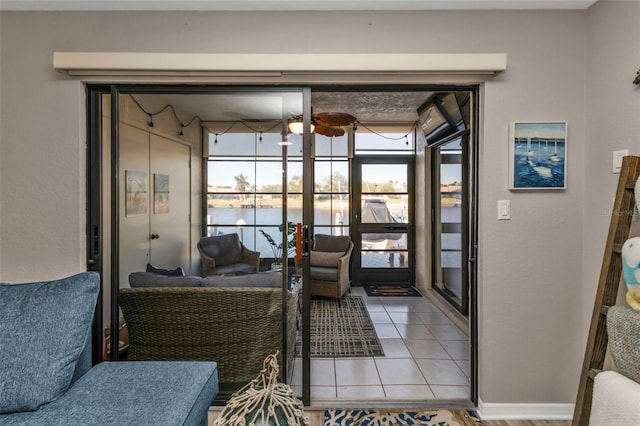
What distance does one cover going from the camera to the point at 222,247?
8.02 feet

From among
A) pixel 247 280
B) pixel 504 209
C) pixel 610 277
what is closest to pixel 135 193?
pixel 247 280

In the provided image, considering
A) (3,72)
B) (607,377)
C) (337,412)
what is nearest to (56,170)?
(3,72)

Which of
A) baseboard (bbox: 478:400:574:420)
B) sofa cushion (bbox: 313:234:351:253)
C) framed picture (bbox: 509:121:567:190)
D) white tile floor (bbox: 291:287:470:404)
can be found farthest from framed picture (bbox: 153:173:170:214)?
sofa cushion (bbox: 313:234:351:253)

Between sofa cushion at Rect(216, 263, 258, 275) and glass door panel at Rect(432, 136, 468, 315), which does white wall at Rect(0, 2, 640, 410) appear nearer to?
sofa cushion at Rect(216, 263, 258, 275)

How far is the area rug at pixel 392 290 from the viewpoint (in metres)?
5.23

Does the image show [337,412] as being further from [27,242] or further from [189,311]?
[27,242]

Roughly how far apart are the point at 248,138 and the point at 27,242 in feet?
4.90

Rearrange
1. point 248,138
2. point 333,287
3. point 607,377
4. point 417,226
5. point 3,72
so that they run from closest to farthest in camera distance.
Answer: point 607,377 → point 3,72 → point 248,138 → point 333,287 → point 417,226

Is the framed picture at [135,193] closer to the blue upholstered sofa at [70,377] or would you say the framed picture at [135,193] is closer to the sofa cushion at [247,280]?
the sofa cushion at [247,280]

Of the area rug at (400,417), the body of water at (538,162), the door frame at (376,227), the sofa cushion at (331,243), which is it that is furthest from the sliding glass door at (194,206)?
the door frame at (376,227)

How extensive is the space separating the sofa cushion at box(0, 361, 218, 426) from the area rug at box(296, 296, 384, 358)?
1.05 m

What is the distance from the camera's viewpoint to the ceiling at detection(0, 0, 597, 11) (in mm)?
2131

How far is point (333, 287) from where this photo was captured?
4793 mm

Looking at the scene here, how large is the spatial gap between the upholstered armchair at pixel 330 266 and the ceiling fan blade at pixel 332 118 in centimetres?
184
